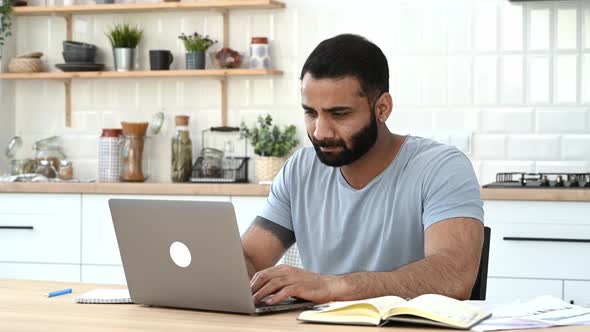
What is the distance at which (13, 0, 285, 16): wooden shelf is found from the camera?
458 centimetres

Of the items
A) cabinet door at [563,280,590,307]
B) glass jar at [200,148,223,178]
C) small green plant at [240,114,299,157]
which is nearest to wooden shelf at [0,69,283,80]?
small green plant at [240,114,299,157]

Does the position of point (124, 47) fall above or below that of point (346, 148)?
above

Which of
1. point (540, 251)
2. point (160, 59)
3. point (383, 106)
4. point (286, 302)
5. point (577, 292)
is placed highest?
point (160, 59)

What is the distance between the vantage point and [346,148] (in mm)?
2365

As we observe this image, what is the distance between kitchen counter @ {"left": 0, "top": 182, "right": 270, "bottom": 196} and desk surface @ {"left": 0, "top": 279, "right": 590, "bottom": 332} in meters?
2.02

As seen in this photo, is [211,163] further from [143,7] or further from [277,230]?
[277,230]

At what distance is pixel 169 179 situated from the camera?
15.9 feet

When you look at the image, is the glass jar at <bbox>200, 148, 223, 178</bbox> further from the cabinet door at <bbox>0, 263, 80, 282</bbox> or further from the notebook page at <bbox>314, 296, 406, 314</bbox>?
the notebook page at <bbox>314, 296, 406, 314</bbox>

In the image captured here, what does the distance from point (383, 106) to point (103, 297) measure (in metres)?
0.82

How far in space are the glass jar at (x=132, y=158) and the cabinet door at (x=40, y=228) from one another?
42 centimetres

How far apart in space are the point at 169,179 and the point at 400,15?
136 centimetres

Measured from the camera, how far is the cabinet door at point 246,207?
4.16 metres

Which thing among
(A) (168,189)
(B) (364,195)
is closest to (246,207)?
(A) (168,189)

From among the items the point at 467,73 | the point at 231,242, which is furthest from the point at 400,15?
the point at 231,242
